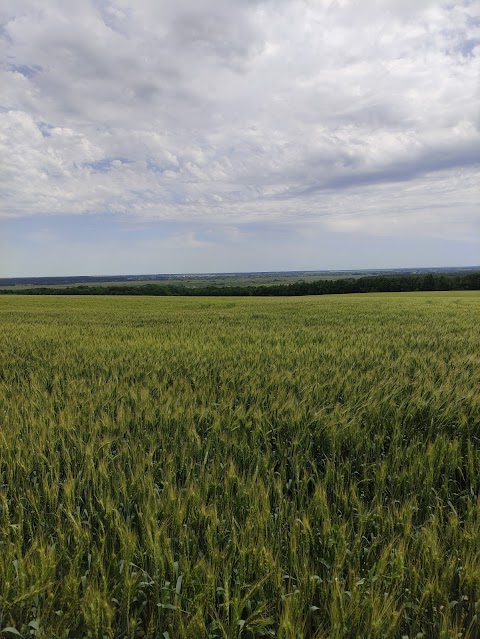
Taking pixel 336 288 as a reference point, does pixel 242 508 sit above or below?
below

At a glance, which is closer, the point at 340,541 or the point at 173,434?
the point at 340,541

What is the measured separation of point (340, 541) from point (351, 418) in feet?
6.05

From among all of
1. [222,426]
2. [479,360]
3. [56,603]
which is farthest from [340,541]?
[479,360]

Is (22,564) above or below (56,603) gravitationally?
above

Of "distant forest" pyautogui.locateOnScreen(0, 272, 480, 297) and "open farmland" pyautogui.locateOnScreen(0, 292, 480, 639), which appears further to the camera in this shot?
"distant forest" pyautogui.locateOnScreen(0, 272, 480, 297)

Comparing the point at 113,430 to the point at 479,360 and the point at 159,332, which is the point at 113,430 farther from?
the point at 159,332

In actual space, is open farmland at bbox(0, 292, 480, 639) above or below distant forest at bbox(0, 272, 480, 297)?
below

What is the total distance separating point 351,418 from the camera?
144 inches

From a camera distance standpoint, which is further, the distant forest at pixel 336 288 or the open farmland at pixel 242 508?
the distant forest at pixel 336 288

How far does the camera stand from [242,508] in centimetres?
224

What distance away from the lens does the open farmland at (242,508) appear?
5.32 ft

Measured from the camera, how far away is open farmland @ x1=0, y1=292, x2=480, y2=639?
63.9 inches

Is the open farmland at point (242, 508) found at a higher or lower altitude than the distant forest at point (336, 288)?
lower

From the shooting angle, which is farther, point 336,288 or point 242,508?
point 336,288
